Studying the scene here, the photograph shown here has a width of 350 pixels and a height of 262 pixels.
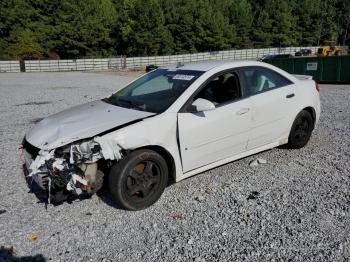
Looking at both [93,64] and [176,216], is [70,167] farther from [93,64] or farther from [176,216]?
[93,64]

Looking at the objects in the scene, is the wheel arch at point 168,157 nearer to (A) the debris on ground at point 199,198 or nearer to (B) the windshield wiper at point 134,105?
(A) the debris on ground at point 199,198

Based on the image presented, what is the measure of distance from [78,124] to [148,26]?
59.0 m

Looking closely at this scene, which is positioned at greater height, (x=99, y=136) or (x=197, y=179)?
(x=99, y=136)

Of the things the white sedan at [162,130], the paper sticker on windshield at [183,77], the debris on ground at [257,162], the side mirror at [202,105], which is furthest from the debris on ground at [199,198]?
the paper sticker on windshield at [183,77]

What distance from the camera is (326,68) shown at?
18781mm

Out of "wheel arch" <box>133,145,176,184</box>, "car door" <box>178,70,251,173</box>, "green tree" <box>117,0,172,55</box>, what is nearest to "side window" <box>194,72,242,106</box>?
"car door" <box>178,70,251,173</box>

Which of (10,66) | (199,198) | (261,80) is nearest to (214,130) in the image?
(199,198)

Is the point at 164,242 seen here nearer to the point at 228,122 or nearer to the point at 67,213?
the point at 67,213

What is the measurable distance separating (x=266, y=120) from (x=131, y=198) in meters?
2.22

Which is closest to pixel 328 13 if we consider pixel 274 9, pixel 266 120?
pixel 274 9

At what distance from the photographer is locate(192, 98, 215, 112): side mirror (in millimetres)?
4074

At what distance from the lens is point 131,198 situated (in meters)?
3.81

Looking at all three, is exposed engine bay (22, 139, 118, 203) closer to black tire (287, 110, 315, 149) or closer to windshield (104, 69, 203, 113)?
windshield (104, 69, 203, 113)

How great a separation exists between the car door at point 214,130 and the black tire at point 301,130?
1164 millimetres
